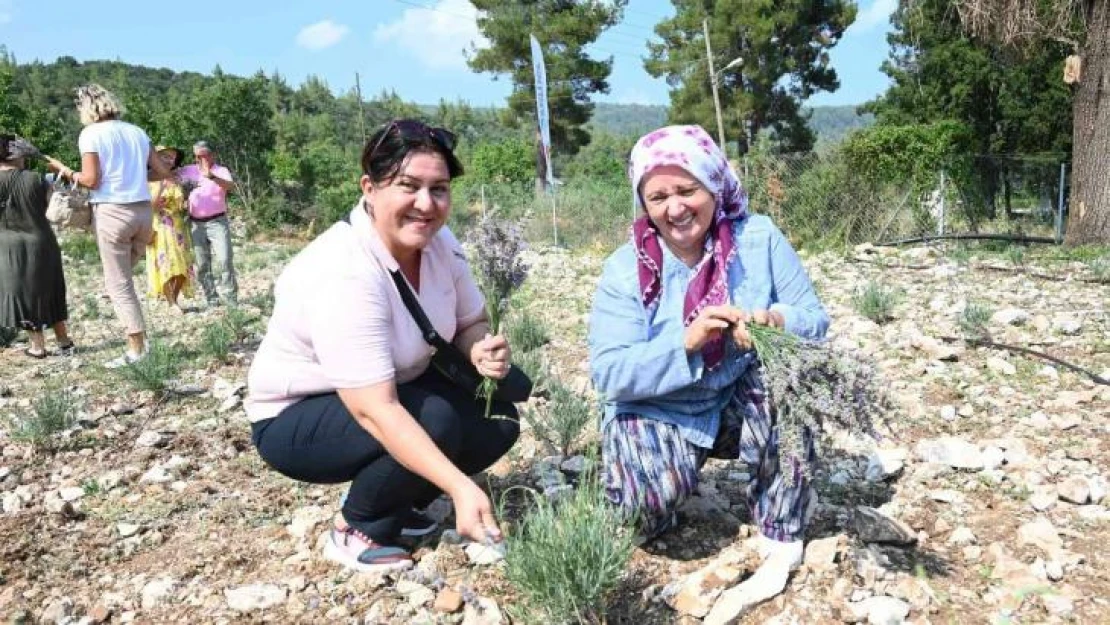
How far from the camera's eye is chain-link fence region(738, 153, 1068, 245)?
37.9ft

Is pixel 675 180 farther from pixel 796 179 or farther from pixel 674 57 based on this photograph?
pixel 674 57

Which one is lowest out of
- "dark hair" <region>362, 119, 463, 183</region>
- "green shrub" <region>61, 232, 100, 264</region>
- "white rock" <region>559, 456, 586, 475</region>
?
"white rock" <region>559, 456, 586, 475</region>

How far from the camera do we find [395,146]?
1.97 meters

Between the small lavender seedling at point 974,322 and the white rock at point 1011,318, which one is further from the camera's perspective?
the white rock at point 1011,318

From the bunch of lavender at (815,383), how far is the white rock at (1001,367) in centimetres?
231

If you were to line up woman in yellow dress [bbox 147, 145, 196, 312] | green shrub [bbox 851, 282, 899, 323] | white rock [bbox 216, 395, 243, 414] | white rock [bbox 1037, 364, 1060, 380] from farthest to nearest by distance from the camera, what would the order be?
woman in yellow dress [bbox 147, 145, 196, 312] → green shrub [bbox 851, 282, 899, 323] → white rock [bbox 216, 395, 243, 414] → white rock [bbox 1037, 364, 1060, 380]

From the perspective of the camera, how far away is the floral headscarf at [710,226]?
197 centimetres

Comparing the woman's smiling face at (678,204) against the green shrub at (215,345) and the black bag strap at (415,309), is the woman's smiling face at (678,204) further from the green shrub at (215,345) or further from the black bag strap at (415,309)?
the green shrub at (215,345)

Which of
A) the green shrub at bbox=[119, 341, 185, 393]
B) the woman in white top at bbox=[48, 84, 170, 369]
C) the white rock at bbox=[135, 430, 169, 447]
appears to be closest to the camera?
the white rock at bbox=[135, 430, 169, 447]

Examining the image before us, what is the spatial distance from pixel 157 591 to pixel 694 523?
156cm

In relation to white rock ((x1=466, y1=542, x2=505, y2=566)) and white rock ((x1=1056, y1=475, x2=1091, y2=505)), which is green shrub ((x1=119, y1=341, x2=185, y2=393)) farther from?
white rock ((x1=1056, y1=475, x2=1091, y2=505))

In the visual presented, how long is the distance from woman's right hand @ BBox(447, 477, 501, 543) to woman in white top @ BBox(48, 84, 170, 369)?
3.69 meters

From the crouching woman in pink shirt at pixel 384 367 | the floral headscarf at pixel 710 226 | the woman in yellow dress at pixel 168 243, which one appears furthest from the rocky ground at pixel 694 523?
the woman in yellow dress at pixel 168 243

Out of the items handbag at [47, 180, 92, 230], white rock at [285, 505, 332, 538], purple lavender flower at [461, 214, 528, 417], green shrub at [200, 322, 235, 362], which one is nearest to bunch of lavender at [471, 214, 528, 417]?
purple lavender flower at [461, 214, 528, 417]
